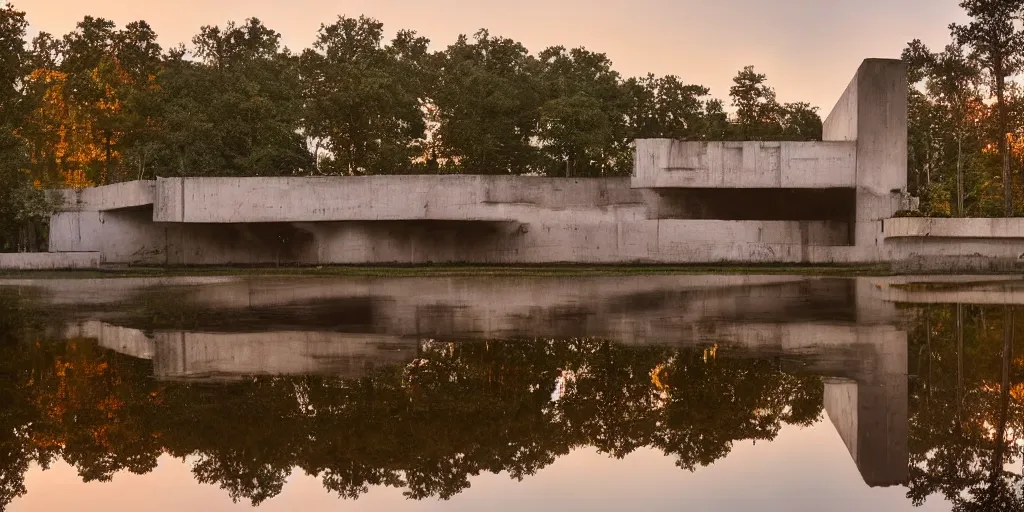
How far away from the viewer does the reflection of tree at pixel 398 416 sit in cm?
648

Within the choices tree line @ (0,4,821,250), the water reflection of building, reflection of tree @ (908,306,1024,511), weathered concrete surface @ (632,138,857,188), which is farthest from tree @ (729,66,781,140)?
reflection of tree @ (908,306,1024,511)

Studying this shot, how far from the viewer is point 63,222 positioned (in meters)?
37.0

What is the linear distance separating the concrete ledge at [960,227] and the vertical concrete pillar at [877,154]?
6.47 feet

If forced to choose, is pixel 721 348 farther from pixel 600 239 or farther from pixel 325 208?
Result: pixel 325 208

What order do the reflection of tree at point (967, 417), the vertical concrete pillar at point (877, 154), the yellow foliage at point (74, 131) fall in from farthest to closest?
the yellow foliage at point (74, 131) → the vertical concrete pillar at point (877, 154) → the reflection of tree at point (967, 417)

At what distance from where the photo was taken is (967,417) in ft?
25.2

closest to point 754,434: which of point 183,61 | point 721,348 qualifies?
point 721,348

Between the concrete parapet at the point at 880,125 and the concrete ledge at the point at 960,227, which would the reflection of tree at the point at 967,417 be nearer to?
the concrete ledge at the point at 960,227

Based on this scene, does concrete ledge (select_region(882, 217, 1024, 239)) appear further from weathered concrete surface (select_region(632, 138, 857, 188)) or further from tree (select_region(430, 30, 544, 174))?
tree (select_region(430, 30, 544, 174))

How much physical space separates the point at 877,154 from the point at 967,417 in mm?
25434

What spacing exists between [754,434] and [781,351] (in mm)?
4105

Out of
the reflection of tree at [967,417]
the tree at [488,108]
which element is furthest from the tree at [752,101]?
the reflection of tree at [967,417]

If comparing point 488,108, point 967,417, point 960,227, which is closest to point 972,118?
point 960,227

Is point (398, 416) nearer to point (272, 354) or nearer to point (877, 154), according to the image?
point (272, 354)
